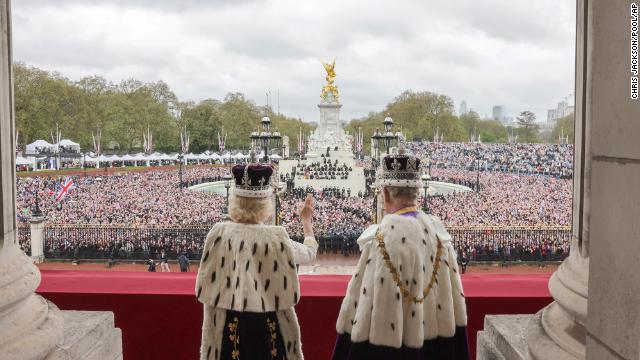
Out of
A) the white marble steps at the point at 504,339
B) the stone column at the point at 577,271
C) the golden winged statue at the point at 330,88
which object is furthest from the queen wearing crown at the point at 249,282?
the golden winged statue at the point at 330,88

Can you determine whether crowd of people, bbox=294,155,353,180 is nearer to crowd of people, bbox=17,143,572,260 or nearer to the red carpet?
crowd of people, bbox=17,143,572,260

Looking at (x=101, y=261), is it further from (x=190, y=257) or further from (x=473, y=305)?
(x=473, y=305)

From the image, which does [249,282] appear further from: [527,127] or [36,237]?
[527,127]

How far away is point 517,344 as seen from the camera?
9.58ft

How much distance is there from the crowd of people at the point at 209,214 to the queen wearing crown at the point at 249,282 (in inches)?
266

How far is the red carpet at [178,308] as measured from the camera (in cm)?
379

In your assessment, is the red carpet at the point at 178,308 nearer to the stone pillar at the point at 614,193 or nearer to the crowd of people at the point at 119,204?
the stone pillar at the point at 614,193

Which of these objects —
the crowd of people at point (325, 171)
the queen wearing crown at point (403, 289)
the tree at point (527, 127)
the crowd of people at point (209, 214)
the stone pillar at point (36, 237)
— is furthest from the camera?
the tree at point (527, 127)

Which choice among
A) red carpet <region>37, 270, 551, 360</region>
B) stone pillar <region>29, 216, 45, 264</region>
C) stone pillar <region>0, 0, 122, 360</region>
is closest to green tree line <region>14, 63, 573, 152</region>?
stone pillar <region>29, 216, 45, 264</region>

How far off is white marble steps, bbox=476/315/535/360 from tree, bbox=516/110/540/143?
10317 centimetres

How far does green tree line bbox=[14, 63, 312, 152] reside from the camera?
59.8 metres

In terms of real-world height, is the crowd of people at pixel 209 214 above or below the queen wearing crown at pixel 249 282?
below

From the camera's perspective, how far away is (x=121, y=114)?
233ft

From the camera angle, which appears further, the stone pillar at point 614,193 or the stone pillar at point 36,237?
the stone pillar at point 36,237
